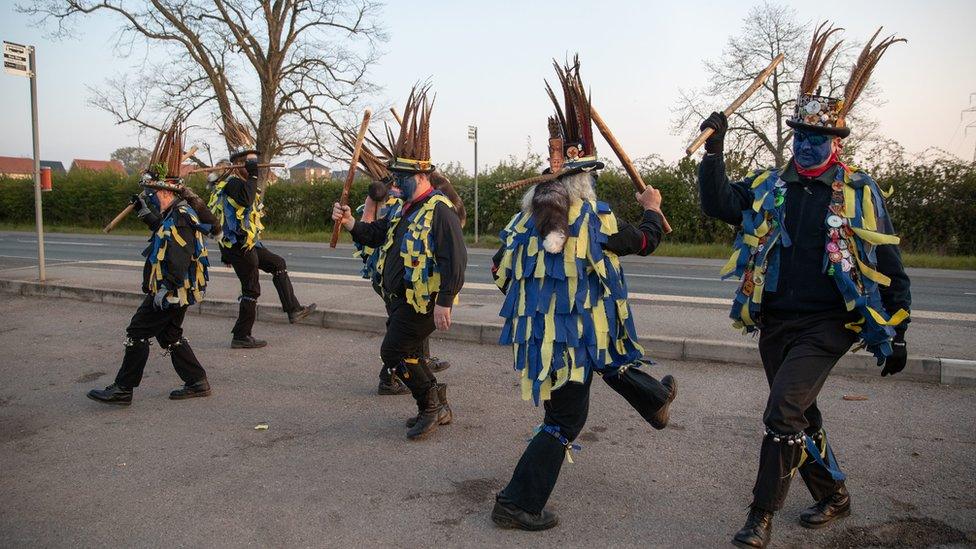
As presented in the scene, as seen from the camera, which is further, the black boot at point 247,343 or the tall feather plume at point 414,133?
the black boot at point 247,343

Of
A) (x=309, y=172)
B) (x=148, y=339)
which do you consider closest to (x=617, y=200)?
(x=309, y=172)

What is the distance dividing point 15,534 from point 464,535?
2242 millimetres

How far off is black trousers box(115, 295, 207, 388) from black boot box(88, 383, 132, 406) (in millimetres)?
53

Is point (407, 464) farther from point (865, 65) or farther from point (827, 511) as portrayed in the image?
point (865, 65)

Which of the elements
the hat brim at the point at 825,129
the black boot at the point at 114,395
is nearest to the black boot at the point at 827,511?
the hat brim at the point at 825,129

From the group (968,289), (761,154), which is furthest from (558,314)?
(761,154)

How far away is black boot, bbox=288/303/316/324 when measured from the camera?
28.3 ft

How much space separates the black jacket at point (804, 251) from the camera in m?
3.62

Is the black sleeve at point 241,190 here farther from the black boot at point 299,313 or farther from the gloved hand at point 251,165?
the black boot at point 299,313

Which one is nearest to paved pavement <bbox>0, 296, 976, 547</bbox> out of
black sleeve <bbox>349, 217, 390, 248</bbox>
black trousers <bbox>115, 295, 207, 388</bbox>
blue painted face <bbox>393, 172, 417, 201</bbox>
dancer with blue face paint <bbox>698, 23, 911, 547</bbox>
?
black trousers <bbox>115, 295, 207, 388</bbox>

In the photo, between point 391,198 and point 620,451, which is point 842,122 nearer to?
point 620,451

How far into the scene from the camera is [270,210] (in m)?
30.0

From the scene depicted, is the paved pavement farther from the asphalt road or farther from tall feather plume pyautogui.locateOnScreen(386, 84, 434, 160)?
the asphalt road

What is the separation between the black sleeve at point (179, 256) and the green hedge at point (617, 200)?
9.97 metres
